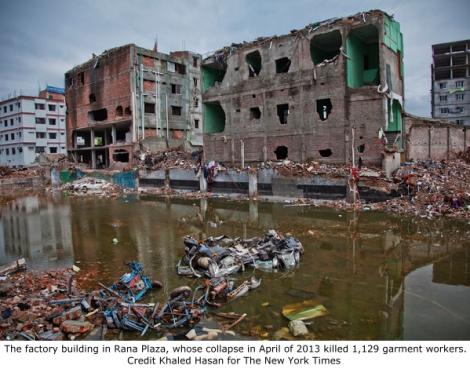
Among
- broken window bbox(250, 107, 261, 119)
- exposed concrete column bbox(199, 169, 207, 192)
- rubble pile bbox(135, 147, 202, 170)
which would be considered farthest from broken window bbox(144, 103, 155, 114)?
broken window bbox(250, 107, 261, 119)

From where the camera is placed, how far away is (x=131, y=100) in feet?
101

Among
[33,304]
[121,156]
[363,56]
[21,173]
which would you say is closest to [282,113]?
[363,56]

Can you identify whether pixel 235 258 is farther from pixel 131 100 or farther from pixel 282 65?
pixel 131 100

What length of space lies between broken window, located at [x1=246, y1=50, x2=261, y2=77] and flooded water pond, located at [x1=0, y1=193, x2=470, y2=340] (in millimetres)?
10454

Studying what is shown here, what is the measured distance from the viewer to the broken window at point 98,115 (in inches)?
1403

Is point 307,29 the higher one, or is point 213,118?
point 307,29

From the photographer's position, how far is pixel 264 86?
856 inches

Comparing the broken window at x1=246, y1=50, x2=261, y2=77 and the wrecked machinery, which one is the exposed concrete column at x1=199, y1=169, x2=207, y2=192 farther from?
the wrecked machinery

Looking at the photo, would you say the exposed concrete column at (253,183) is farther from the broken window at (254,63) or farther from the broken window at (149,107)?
the broken window at (149,107)

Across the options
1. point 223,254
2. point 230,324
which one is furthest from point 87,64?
point 230,324

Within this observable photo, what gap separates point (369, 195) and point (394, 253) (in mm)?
7281

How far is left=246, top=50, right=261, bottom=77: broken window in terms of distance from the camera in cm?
2288

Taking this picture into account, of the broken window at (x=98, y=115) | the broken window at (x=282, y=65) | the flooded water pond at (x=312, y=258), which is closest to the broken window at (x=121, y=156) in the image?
the broken window at (x=98, y=115)

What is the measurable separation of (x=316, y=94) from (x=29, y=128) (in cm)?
4340
